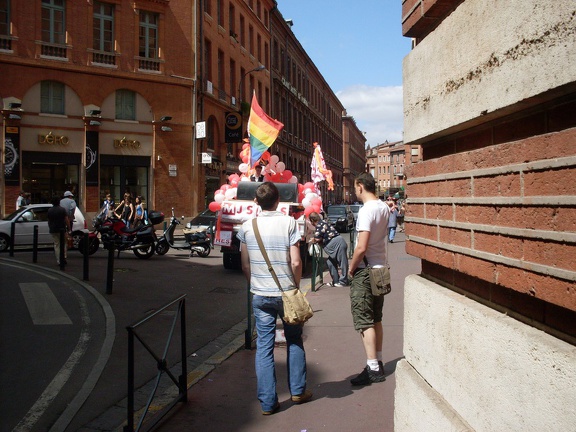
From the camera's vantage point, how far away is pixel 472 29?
2.37 meters

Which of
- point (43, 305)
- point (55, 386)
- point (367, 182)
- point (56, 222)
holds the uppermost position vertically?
point (367, 182)

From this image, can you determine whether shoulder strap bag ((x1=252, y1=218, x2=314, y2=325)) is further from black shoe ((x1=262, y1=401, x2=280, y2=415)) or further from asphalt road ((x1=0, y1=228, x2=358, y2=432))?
asphalt road ((x1=0, y1=228, x2=358, y2=432))

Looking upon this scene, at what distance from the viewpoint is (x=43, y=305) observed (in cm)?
873

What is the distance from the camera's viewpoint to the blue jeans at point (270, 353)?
441 cm

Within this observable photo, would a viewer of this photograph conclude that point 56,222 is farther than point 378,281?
Yes

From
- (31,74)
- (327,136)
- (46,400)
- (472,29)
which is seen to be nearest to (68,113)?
(31,74)

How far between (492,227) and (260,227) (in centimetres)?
251

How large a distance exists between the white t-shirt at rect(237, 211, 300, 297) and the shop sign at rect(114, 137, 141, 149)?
930 inches

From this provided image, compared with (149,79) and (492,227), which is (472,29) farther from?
(149,79)

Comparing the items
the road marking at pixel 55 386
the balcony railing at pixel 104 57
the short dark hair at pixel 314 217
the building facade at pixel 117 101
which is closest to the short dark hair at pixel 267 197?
the road marking at pixel 55 386

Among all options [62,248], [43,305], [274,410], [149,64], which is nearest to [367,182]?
[274,410]

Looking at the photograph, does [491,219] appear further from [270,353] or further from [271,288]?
[270,353]

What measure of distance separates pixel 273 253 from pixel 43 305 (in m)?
5.67

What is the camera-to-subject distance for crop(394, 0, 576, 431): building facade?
1779 mm
